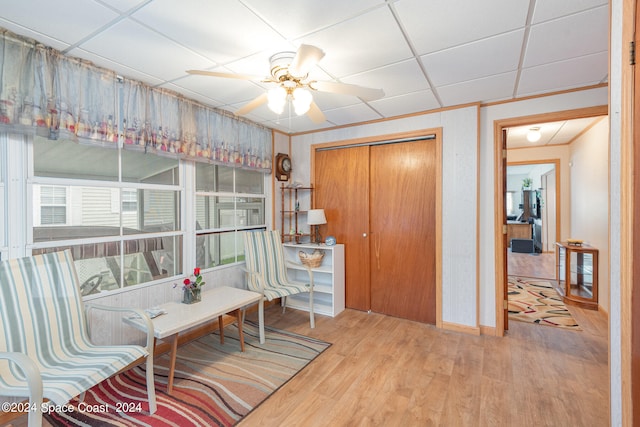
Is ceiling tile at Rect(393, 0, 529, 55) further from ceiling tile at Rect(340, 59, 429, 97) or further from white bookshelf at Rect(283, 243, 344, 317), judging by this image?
white bookshelf at Rect(283, 243, 344, 317)

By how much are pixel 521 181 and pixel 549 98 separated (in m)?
9.39

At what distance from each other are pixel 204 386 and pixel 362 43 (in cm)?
261

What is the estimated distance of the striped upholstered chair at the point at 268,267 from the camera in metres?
3.16

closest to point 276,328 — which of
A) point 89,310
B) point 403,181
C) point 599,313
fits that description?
point 89,310

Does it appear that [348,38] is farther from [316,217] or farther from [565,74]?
[316,217]

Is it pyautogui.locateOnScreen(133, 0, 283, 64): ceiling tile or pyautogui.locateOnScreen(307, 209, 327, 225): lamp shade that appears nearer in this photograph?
pyautogui.locateOnScreen(133, 0, 283, 64): ceiling tile

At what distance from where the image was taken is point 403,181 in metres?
3.43

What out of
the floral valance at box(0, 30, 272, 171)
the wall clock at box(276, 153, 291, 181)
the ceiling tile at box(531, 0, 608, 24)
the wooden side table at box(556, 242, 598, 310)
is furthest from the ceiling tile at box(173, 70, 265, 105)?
the wooden side table at box(556, 242, 598, 310)

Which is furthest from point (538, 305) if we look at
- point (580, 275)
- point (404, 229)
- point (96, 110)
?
point (96, 110)

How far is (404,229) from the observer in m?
3.43

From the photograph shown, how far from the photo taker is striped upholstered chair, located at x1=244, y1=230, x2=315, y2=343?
3.16 m

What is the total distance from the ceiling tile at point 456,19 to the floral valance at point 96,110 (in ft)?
6.88

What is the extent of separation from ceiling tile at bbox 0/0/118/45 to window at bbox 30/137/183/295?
732 millimetres

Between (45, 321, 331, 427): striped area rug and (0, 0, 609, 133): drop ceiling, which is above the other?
(0, 0, 609, 133): drop ceiling
